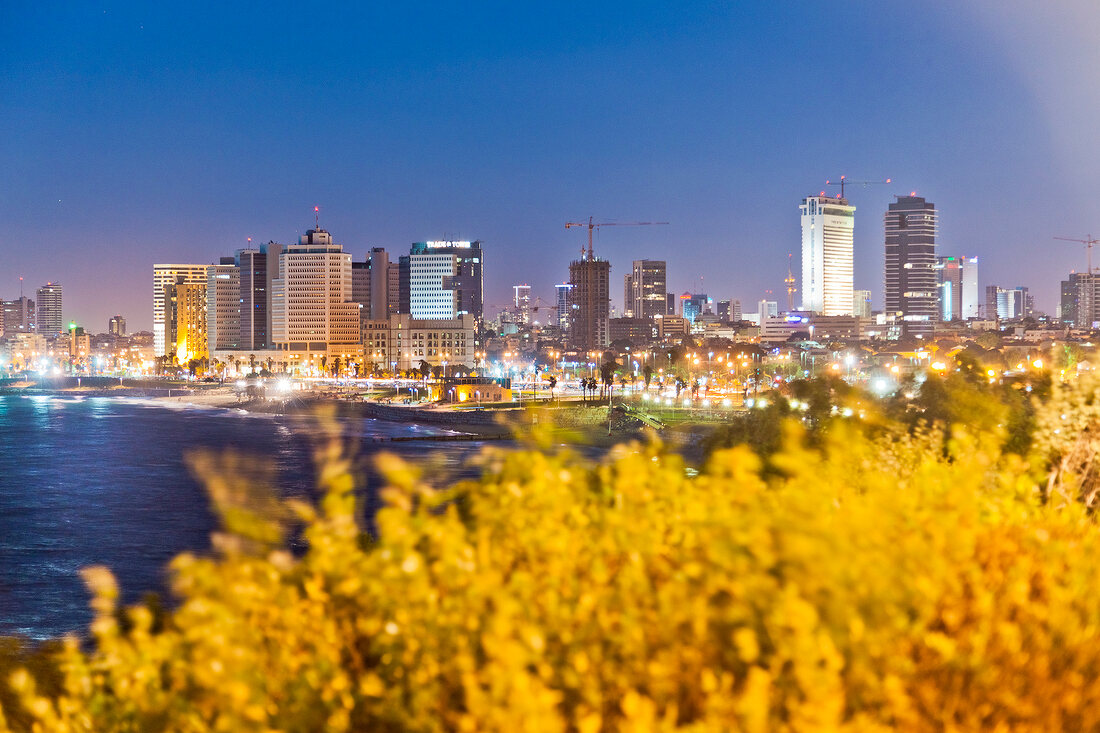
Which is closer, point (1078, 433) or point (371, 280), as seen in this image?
point (1078, 433)

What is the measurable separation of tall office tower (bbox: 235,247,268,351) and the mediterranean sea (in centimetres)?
10817

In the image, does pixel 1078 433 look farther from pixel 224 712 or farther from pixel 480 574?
pixel 224 712

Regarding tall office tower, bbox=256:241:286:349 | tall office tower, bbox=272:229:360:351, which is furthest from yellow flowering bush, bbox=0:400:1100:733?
→ tall office tower, bbox=256:241:286:349

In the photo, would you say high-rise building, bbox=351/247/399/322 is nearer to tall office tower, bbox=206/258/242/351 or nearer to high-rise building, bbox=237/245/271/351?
high-rise building, bbox=237/245/271/351

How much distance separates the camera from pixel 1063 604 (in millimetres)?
5246

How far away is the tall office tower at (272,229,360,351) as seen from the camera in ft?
538

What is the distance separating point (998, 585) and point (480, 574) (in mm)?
2690

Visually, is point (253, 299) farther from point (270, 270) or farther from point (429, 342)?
point (429, 342)

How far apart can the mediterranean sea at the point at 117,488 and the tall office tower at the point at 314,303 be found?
87.9m

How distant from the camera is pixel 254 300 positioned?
599 ft

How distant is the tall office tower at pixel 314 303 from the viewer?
163875 millimetres

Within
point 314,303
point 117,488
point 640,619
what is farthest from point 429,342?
point 640,619

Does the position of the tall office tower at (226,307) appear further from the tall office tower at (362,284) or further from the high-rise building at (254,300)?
the tall office tower at (362,284)

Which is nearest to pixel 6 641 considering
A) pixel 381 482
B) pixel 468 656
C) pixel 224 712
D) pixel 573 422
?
pixel 224 712
